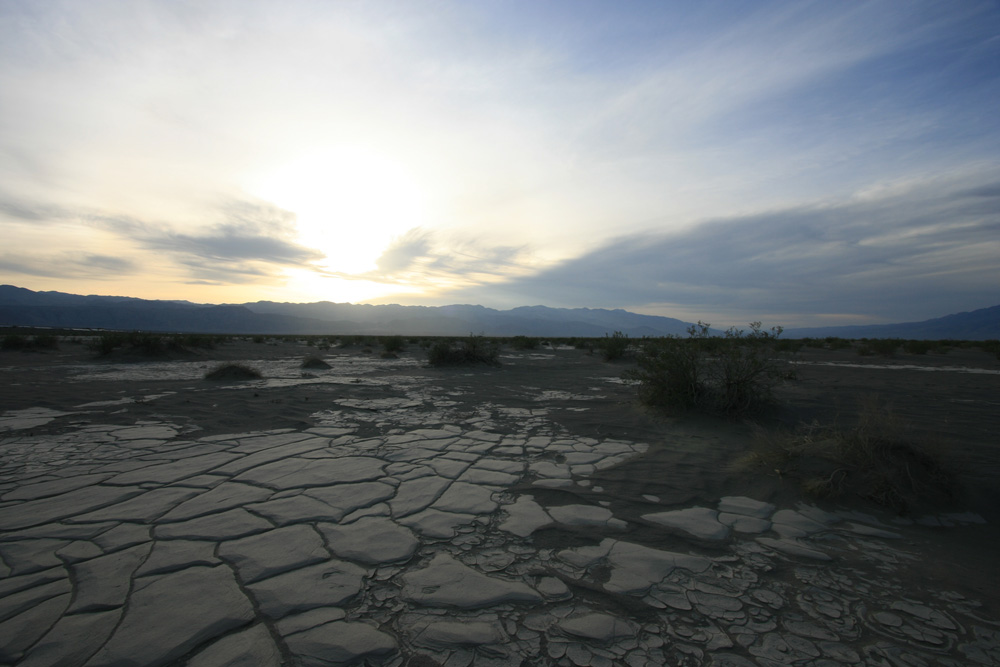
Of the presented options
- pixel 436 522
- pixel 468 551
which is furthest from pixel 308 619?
pixel 436 522

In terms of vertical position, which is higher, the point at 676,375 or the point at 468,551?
the point at 676,375

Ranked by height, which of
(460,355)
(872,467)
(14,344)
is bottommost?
(872,467)

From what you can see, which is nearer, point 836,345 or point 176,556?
point 176,556

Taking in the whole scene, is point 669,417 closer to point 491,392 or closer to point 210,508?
point 491,392

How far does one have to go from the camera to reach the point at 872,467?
10.7 ft

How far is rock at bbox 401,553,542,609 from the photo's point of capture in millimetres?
1948

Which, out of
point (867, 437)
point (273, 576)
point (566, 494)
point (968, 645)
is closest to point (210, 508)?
point (273, 576)

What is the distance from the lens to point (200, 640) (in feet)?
5.52

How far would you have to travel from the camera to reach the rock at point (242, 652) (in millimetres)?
1566

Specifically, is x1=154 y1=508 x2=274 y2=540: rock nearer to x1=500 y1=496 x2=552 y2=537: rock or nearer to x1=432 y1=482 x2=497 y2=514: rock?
x1=432 y1=482 x2=497 y2=514: rock

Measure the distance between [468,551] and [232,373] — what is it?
867 centimetres

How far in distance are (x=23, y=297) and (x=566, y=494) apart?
261 m

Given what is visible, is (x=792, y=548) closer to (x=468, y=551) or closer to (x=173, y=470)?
(x=468, y=551)

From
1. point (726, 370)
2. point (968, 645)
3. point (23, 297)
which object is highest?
point (23, 297)
